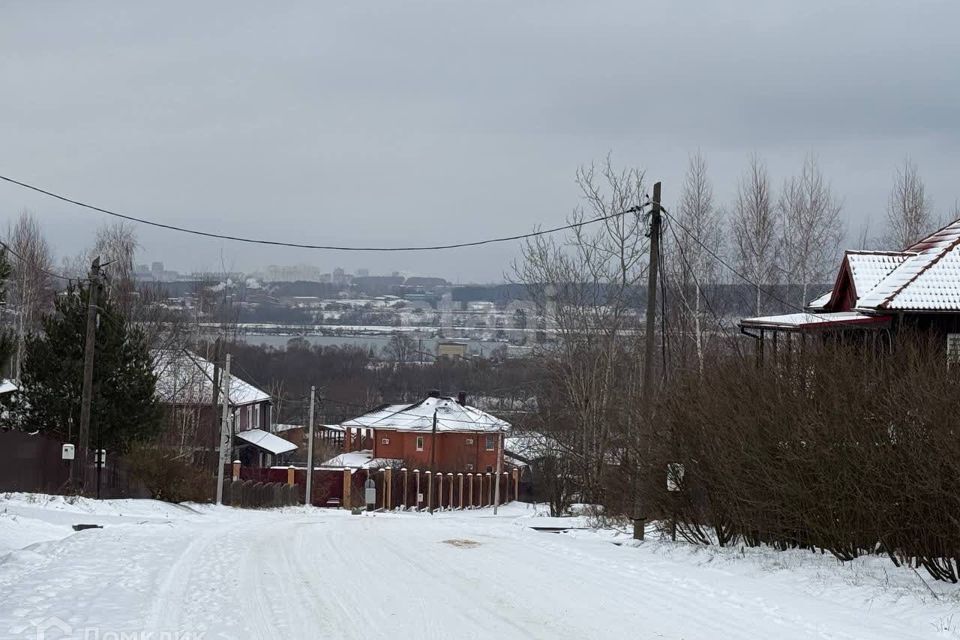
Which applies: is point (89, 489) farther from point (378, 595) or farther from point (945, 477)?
point (945, 477)

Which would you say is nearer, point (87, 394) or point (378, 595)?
point (378, 595)

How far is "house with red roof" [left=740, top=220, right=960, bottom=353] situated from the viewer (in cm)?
2055

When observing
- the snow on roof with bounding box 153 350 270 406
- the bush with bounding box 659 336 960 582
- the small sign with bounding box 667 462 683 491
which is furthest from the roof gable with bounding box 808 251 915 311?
the snow on roof with bounding box 153 350 270 406

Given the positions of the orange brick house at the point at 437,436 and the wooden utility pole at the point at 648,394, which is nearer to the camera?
the wooden utility pole at the point at 648,394

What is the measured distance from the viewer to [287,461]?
256 feet

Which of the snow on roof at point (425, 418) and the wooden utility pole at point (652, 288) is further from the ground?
the wooden utility pole at point (652, 288)

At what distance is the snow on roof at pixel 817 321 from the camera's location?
69.7ft

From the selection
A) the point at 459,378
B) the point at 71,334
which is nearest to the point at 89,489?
the point at 71,334

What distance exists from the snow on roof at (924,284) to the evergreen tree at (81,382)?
23.3 metres

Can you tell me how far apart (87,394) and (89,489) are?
3.50m

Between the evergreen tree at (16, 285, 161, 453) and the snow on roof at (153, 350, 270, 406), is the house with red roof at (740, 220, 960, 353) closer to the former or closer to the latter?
the evergreen tree at (16, 285, 161, 453)

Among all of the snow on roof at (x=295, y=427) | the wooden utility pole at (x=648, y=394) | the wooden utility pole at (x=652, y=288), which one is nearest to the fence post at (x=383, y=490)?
the snow on roof at (x=295, y=427)

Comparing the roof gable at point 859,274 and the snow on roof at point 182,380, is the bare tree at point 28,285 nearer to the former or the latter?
the snow on roof at point 182,380

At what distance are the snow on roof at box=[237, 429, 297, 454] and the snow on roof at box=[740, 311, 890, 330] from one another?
5171cm
